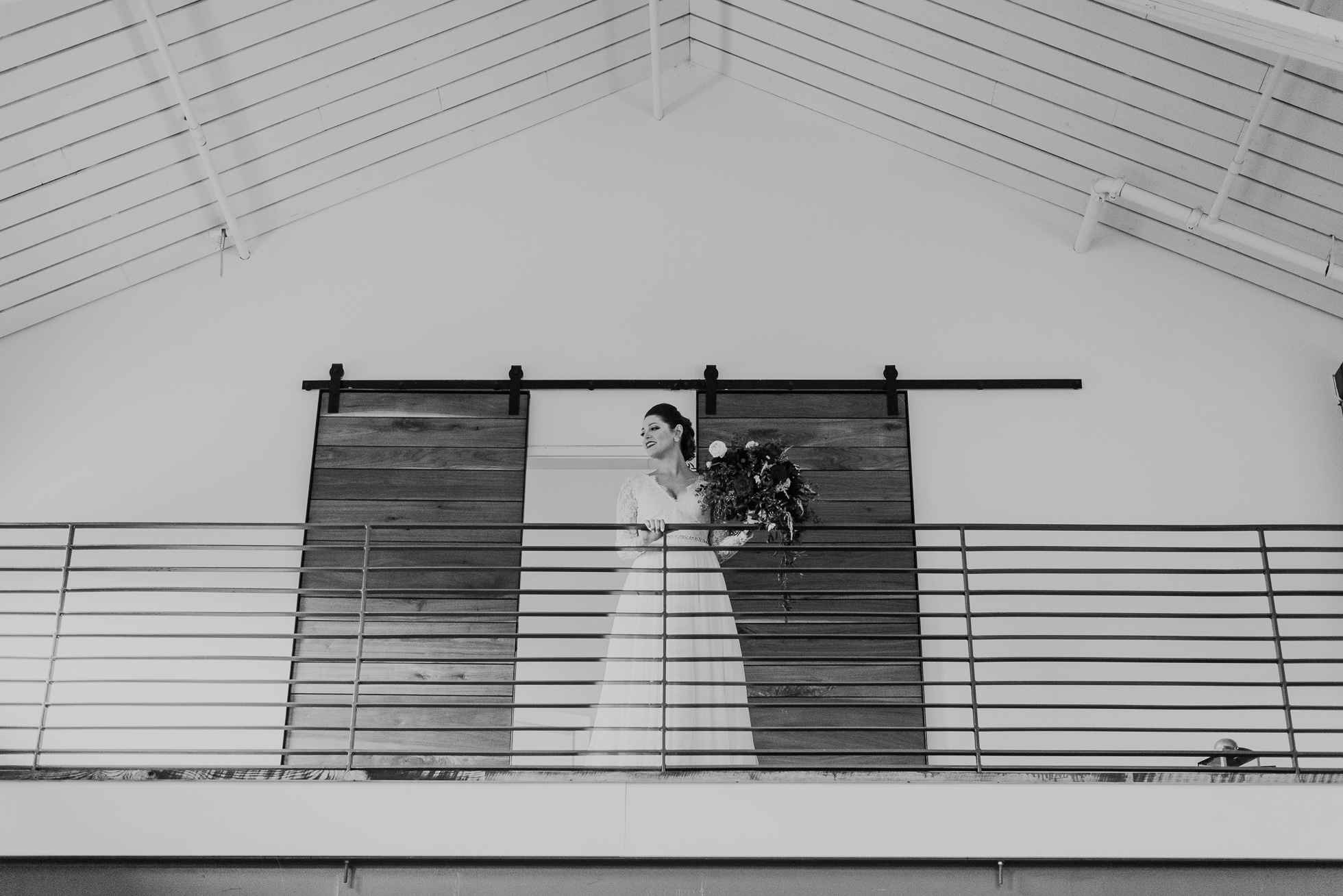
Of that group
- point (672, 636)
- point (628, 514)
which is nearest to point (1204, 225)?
point (628, 514)

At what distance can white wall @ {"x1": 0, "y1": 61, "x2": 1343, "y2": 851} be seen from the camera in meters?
7.35

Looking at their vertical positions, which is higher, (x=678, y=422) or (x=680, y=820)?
(x=678, y=422)

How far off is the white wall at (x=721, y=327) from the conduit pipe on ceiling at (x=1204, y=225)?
462 mm

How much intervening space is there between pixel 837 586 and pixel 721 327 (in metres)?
1.67

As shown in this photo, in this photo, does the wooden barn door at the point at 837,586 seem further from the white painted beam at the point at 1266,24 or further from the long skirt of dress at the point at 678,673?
the white painted beam at the point at 1266,24

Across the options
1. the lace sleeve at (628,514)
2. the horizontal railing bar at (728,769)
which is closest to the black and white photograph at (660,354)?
the lace sleeve at (628,514)

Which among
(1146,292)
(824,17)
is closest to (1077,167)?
(1146,292)

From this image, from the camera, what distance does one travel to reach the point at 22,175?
269 inches

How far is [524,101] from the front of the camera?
7914 mm

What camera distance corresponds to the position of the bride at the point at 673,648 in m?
5.65

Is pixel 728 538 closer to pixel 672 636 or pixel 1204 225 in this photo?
pixel 672 636

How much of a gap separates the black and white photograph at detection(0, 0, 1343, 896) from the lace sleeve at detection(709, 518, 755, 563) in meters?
0.03

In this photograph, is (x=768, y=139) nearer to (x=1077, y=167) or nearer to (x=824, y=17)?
(x=824, y=17)

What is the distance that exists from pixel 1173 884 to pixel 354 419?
16.1ft
